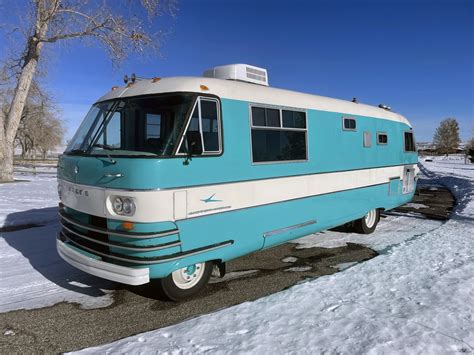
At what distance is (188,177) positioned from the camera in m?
4.37

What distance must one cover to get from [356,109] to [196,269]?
16.2 feet

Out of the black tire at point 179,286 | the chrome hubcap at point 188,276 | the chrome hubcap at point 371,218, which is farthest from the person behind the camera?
the chrome hubcap at point 371,218

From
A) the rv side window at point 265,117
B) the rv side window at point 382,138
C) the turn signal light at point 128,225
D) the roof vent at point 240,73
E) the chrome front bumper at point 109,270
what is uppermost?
the roof vent at point 240,73

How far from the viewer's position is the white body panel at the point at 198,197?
409 cm

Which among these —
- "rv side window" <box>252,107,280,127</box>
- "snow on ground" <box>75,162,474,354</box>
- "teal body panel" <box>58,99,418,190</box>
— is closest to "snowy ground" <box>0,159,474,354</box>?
"snow on ground" <box>75,162,474,354</box>

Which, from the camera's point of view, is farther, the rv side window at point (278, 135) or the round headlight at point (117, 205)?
the rv side window at point (278, 135)

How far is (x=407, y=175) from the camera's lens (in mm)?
10219

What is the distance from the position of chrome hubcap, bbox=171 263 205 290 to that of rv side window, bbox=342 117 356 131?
13.3ft

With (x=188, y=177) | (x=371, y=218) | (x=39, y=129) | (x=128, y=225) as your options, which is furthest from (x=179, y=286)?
(x=39, y=129)

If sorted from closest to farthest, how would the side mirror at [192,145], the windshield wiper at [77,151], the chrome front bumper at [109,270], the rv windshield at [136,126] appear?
the chrome front bumper at [109,270] → the side mirror at [192,145] → the rv windshield at [136,126] → the windshield wiper at [77,151]

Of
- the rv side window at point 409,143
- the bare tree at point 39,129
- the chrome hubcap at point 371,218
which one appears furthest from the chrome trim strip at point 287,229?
the bare tree at point 39,129

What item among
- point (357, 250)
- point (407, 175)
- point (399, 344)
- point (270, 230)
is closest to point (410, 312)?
point (399, 344)

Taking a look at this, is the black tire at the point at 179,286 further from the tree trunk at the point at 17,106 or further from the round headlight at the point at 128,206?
the tree trunk at the point at 17,106

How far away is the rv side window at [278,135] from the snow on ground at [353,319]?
184cm
